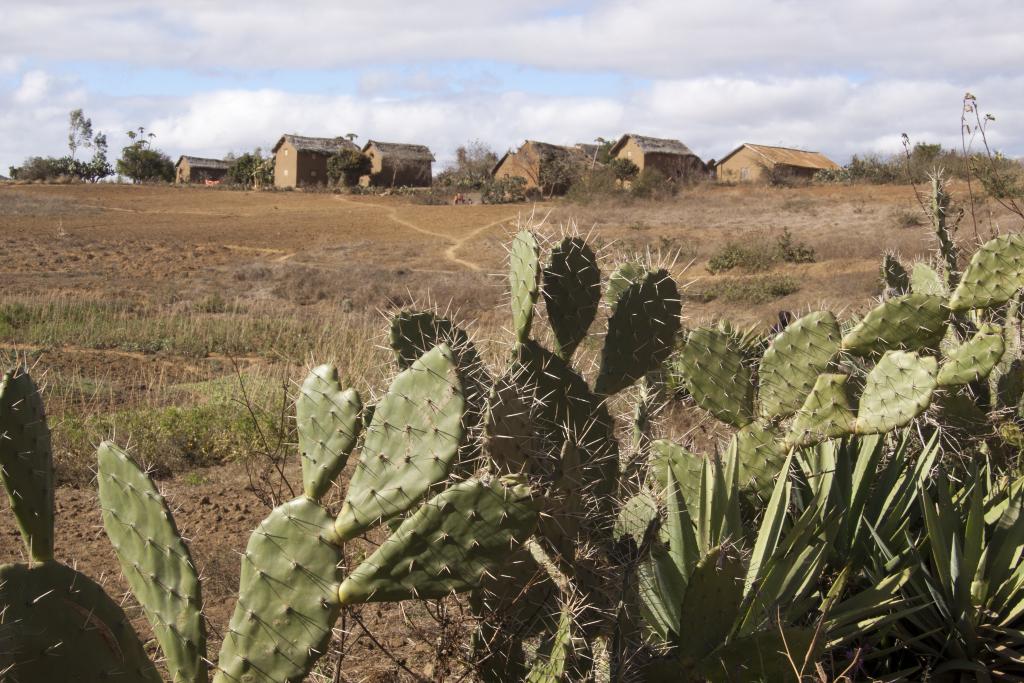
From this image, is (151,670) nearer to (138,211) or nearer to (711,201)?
(711,201)

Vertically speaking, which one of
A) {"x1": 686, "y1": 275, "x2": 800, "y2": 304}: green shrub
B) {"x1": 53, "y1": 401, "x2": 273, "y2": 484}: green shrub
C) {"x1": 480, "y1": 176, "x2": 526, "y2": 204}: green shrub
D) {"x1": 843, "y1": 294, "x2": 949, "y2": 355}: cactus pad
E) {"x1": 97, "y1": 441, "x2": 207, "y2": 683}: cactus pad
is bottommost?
{"x1": 53, "y1": 401, "x2": 273, "y2": 484}: green shrub

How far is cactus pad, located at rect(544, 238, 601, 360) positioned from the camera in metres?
2.79

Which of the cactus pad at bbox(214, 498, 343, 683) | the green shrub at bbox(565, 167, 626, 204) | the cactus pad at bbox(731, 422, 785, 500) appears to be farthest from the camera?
the green shrub at bbox(565, 167, 626, 204)

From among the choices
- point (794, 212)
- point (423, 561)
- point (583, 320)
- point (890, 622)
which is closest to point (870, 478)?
point (890, 622)

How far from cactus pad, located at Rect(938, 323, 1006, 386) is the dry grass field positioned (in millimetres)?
1037

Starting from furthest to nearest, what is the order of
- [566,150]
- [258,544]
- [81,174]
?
1. [81,174]
2. [566,150]
3. [258,544]

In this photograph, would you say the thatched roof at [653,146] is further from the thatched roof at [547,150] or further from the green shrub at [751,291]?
the green shrub at [751,291]

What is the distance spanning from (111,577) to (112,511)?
2414mm

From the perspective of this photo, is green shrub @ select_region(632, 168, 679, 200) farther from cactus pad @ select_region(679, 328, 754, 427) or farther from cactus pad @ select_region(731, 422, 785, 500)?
cactus pad @ select_region(731, 422, 785, 500)

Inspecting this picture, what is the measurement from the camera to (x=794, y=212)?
1143 inches

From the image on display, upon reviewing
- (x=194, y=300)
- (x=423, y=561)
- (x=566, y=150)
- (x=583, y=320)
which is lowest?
(x=194, y=300)

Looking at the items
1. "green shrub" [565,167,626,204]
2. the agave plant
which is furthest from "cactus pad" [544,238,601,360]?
"green shrub" [565,167,626,204]

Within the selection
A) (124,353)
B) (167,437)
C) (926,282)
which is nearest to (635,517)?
(926,282)

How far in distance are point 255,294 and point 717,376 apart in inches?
639
